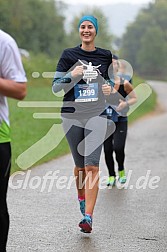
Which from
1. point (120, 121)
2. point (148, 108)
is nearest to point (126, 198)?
point (120, 121)

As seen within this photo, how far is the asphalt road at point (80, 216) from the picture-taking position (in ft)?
20.9

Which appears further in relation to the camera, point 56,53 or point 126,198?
point 56,53

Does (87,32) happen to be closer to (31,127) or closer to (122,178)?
(122,178)

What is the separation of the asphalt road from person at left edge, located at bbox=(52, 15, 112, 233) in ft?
1.13

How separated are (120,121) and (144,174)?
154cm

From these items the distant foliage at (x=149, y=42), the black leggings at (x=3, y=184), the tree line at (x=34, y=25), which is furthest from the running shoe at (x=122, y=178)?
the distant foliage at (x=149, y=42)

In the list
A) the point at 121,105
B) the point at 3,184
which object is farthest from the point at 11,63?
the point at 121,105

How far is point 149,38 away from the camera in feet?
426

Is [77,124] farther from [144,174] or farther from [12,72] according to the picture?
[144,174]

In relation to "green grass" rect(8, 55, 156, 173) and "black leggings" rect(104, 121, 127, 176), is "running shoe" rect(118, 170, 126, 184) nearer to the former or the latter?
"black leggings" rect(104, 121, 127, 176)

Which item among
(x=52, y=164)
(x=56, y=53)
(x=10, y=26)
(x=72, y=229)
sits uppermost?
(x=72, y=229)

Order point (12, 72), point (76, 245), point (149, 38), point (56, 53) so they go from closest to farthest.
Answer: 1. point (12, 72)
2. point (76, 245)
3. point (56, 53)
4. point (149, 38)

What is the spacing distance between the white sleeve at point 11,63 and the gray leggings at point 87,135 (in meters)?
2.29

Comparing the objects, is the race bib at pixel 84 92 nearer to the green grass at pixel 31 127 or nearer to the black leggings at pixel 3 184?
the black leggings at pixel 3 184
